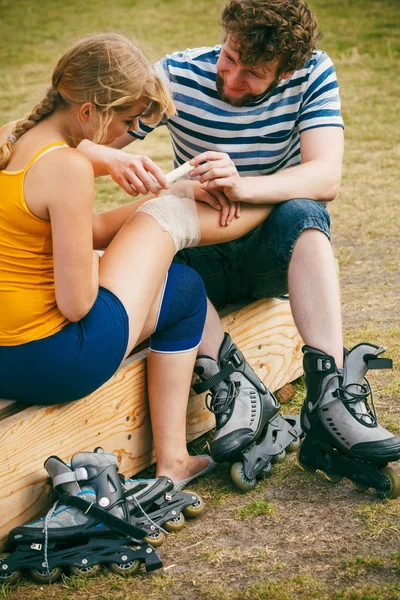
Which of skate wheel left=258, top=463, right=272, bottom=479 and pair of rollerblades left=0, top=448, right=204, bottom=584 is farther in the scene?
skate wheel left=258, top=463, right=272, bottom=479

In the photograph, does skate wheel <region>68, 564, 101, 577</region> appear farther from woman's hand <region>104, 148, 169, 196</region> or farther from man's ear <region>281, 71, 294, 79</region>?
man's ear <region>281, 71, 294, 79</region>

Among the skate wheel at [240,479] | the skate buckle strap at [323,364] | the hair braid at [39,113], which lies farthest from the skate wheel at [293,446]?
the hair braid at [39,113]

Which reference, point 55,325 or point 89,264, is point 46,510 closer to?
point 55,325

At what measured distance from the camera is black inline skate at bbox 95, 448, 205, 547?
6.93 feet

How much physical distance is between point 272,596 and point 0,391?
2.60ft

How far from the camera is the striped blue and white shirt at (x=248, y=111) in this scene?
8.71ft

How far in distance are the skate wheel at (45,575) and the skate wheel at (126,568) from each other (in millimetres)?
123

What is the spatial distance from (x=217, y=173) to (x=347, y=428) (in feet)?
2.47

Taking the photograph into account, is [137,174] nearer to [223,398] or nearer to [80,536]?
[223,398]

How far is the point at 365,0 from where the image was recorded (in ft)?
37.2

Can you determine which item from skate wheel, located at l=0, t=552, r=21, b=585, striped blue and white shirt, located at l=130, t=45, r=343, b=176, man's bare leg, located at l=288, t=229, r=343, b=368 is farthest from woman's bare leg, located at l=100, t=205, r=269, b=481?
skate wheel, located at l=0, t=552, r=21, b=585

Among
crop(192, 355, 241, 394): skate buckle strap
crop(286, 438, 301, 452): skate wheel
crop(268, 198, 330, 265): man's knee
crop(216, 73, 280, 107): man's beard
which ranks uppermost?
crop(216, 73, 280, 107): man's beard

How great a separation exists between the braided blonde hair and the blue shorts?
41cm

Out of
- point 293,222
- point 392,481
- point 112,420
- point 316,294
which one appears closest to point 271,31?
point 293,222
